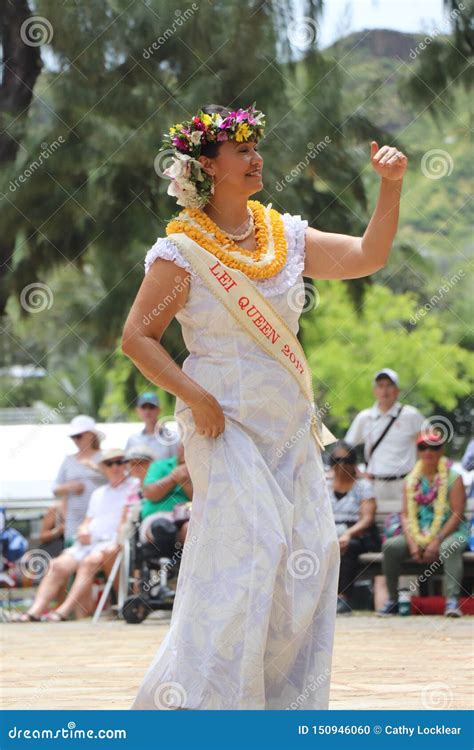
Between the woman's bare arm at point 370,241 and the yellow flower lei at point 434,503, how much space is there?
18.5 feet

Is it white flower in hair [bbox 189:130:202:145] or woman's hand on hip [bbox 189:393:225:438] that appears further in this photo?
white flower in hair [bbox 189:130:202:145]

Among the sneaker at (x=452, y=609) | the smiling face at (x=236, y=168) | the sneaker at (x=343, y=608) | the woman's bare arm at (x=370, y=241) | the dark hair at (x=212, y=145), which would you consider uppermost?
the dark hair at (x=212, y=145)

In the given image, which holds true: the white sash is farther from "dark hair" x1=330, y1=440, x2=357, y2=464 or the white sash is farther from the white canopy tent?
the white canopy tent

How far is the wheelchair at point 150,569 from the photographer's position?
10586 mm

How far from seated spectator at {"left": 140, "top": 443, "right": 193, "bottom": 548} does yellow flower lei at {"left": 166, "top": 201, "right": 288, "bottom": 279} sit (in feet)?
19.4

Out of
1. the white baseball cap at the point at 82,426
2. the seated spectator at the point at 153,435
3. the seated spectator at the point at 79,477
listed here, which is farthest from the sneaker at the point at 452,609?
the white baseball cap at the point at 82,426

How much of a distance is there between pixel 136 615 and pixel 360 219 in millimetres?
4135

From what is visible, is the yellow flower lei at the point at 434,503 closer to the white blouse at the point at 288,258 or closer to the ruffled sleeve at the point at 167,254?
the white blouse at the point at 288,258

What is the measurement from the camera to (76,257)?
12773 millimetres

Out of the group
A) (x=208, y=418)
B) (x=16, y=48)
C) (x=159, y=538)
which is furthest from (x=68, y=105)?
(x=208, y=418)

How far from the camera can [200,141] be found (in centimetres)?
483

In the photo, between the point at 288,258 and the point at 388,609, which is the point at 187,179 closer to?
the point at 288,258

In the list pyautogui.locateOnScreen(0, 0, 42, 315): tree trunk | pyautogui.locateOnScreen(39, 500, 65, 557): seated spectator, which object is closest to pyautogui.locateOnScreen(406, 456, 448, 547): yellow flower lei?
pyautogui.locateOnScreen(39, 500, 65, 557): seated spectator

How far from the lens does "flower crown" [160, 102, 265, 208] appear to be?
477 centimetres
